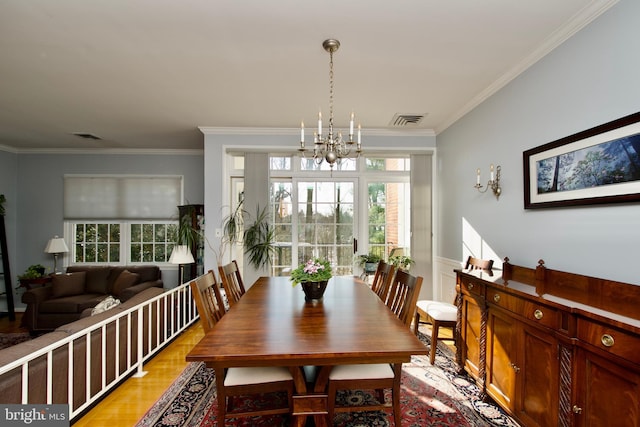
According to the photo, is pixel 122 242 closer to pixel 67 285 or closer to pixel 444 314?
pixel 67 285

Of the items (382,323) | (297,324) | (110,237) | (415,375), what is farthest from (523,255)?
(110,237)

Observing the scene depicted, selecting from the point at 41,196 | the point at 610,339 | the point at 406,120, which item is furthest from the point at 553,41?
the point at 41,196

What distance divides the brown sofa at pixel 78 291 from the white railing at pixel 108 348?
0.98 m

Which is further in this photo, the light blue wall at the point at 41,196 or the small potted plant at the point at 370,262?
the light blue wall at the point at 41,196

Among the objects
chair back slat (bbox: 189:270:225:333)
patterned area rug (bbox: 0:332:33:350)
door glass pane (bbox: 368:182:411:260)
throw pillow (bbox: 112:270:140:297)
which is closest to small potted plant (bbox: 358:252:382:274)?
door glass pane (bbox: 368:182:411:260)

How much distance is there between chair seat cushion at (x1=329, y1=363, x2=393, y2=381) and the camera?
1658 millimetres

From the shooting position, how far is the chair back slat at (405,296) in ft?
5.94

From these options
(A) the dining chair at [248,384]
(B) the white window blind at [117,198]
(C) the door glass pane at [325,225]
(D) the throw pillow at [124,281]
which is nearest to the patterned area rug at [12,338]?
(D) the throw pillow at [124,281]

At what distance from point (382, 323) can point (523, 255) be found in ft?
4.87

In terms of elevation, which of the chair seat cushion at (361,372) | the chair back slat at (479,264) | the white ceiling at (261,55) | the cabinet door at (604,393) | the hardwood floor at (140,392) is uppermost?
the white ceiling at (261,55)

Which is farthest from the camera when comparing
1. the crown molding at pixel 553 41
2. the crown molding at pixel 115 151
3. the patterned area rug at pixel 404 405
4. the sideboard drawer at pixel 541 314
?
the crown molding at pixel 115 151

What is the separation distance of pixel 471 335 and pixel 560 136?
1574 mm

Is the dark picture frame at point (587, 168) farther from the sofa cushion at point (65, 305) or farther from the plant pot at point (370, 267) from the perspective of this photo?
the sofa cushion at point (65, 305)

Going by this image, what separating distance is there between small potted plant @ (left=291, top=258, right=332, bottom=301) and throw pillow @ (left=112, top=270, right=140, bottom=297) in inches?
132
